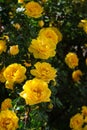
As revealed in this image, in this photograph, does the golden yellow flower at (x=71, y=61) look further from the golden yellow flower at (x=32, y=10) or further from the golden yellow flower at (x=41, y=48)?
the golden yellow flower at (x=41, y=48)

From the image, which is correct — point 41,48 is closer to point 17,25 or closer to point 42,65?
point 42,65

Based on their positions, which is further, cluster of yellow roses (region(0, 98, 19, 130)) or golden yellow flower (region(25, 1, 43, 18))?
golden yellow flower (region(25, 1, 43, 18))

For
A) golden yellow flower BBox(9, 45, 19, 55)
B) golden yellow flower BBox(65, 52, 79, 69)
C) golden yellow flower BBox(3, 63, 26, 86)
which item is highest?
golden yellow flower BBox(3, 63, 26, 86)

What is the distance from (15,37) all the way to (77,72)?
61 cm

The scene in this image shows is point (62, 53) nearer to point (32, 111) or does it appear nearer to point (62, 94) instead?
point (62, 94)

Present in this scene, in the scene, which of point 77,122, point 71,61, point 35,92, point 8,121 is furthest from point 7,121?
point 71,61

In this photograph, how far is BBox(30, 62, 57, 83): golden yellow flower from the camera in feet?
7.54

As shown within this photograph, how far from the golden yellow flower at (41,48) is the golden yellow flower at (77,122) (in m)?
0.51

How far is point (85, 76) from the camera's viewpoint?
3.18 m

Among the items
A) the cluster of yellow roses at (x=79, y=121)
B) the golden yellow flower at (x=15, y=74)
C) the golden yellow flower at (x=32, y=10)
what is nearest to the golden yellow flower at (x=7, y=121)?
the golden yellow flower at (x=15, y=74)

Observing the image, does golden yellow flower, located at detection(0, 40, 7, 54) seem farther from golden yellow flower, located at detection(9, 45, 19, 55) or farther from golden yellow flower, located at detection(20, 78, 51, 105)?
golden yellow flower, located at detection(20, 78, 51, 105)

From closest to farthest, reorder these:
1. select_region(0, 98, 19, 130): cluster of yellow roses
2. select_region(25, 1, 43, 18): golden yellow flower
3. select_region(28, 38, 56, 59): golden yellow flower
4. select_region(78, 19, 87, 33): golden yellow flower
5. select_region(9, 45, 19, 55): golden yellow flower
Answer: select_region(0, 98, 19, 130): cluster of yellow roses
select_region(28, 38, 56, 59): golden yellow flower
select_region(9, 45, 19, 55): golden yellow flower
select_region(25, 1, 43, 18): golden yellow flower
select_region(78, 19, 87, 33): golden yellow flower

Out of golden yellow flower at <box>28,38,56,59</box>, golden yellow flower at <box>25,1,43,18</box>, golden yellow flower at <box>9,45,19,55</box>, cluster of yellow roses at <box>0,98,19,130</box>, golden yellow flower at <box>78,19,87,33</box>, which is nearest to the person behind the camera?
cluster of yellow roses at <box>0,98,19,130</box>

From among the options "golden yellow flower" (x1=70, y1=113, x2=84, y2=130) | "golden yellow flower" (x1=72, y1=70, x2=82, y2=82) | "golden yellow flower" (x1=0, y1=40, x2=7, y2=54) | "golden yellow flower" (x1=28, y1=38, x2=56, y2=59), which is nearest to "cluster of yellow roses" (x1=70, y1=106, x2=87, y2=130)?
"golden yellow flower" (x1=70, y1=113, x2=84, y2=130)
